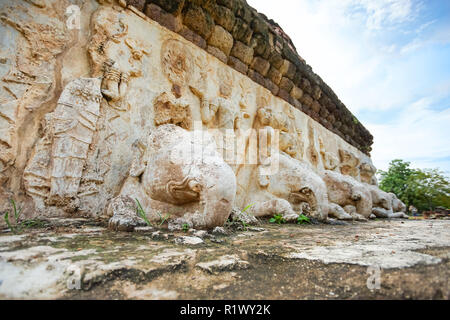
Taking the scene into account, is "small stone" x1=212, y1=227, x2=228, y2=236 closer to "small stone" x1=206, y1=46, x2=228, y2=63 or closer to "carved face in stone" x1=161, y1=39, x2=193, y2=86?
"carved face in stone" x1=161, y1=39, x2=193, y2=86

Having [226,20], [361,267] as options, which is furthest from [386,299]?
[226,20]

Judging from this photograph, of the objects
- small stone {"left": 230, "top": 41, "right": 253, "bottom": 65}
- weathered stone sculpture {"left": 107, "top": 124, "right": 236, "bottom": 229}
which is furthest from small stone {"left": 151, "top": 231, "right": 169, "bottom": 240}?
small stone {"left": 230, "top": 41, "right": 253, "bottom": 65}

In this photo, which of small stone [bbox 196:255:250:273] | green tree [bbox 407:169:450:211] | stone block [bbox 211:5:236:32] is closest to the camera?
small stone [bbox 196:255:250:273]

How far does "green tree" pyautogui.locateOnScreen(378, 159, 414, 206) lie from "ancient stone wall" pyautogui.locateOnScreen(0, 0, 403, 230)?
879 centimetres

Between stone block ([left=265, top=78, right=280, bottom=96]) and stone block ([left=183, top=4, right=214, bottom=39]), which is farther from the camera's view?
stone block ([left=265, top=78, right=280, bottom=96])

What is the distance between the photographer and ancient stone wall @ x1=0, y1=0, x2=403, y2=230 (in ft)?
5.22

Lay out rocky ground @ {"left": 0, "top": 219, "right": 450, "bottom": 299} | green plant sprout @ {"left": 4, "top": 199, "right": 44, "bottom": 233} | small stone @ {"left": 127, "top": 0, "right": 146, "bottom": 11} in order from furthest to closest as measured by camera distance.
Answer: small stone @ {"left": 127, "top": 0, "right": 146, "bottom": 11} → green plant sprout @ {"left": 4, "top": 199, "right": 44, "bottom": 233} → rocky ground @ {"left": 0, "top": 219, "right": 450, "bottom": 299}

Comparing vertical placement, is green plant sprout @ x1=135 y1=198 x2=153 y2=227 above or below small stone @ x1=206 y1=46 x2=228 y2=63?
below

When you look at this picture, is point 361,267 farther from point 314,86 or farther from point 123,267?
point 314,86

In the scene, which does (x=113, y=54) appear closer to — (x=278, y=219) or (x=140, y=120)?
(x=140, y=120)

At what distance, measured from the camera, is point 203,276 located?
77 cm

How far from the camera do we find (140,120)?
88.7 inches

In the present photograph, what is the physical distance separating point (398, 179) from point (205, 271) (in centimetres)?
1381

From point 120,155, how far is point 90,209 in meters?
0.53
